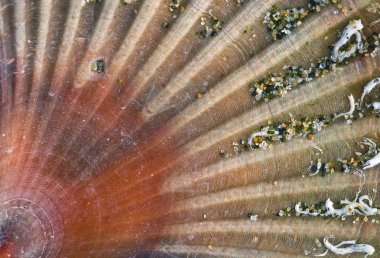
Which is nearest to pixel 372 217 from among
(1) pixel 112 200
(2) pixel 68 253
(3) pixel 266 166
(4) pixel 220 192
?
(3) pixel 266 166

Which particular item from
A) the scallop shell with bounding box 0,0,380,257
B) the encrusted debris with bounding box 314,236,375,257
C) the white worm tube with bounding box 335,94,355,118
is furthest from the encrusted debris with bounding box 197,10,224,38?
the encrusted debris with bounding box 314,236,375,257

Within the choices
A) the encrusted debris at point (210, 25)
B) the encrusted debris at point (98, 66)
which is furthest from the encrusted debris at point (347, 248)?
the encrusted debris at point (98, 66)

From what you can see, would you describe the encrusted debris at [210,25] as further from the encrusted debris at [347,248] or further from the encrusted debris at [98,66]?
the encrusted debris at [347,248]

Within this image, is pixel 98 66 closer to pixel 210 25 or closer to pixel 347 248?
pixel 210 25

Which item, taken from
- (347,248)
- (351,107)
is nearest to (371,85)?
(351,107)

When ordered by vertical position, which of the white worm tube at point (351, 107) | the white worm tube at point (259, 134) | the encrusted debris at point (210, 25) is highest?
the encrusted debris at point (210, 25)

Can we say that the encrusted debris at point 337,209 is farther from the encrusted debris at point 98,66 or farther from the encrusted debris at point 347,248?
the encrusted debris at point 98,66

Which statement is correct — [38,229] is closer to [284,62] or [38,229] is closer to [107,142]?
[107,142]

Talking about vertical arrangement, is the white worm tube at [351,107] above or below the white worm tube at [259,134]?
above
